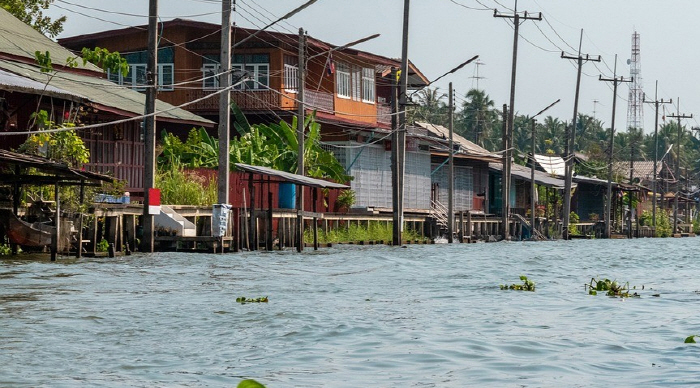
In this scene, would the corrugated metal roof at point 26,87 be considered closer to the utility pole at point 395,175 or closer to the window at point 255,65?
the utility pole at point 395,175

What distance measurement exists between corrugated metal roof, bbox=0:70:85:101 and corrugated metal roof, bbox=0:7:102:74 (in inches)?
197

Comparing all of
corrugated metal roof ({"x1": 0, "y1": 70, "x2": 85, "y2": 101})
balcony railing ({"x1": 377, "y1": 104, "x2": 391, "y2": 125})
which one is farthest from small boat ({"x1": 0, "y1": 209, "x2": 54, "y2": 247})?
balcony railing ({"x1": 377, "y1": 104, "x2": 391, "y2": 125})

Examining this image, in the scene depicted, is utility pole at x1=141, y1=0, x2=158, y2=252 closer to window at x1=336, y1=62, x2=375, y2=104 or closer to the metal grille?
window at x1=336, y1=62, x2=375, y2=104

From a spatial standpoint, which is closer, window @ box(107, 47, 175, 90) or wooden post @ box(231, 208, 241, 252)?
wooden post @ box(231, 208, 241, 252)

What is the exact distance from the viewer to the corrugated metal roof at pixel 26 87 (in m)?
25.9

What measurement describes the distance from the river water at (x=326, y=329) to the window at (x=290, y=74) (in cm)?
2099

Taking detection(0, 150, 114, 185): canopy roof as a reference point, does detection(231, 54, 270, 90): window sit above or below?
above

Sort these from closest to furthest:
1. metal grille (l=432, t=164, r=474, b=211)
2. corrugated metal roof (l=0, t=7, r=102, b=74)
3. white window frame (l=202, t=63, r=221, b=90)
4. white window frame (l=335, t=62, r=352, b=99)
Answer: corrugated metal roof (l=0, t=7, r=102, b=74) → white window frame (l=202, t=63, r=221, b=90) → white window frame (l=335, t=62, r=352, b=99) → metal grille (l=432, t=164, r=474, b=211)

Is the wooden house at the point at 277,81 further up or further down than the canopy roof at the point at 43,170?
further up

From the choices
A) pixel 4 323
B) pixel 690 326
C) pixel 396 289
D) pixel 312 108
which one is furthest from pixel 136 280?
pixel 312 108

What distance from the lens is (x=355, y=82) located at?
51594mm

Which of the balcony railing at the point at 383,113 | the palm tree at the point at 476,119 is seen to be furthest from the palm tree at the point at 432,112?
the balcony railing at the point at 383,113

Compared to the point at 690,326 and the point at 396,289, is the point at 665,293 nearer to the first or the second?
the point at 396,289

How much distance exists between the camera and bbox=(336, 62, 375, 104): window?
164ft
